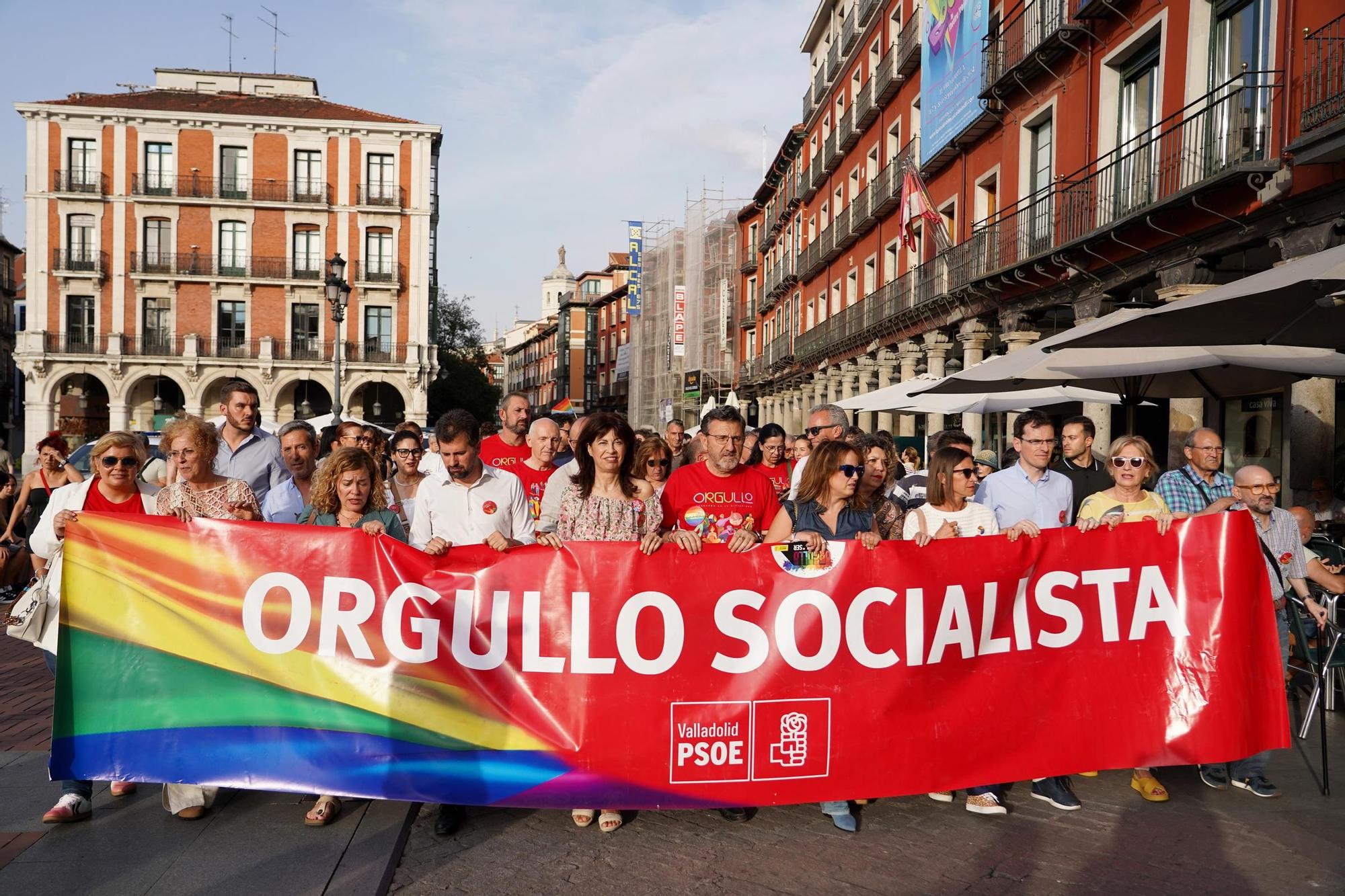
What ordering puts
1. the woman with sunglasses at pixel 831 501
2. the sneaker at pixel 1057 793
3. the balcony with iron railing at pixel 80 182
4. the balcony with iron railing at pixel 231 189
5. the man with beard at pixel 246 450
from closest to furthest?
1. the sneaker at pixel 1057 793
2. the woman with sunglasses at pixel 831 501
3. the man with beard at pixel 246 450
4. the balcony with iron railing at pixel 80 182
5. the balcony with iron railing at pixel 231 189

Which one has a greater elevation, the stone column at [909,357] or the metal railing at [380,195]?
the metal railing at [380,195]

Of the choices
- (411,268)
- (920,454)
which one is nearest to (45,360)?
(411,268)

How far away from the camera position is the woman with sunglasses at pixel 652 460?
534cm

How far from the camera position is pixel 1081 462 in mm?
6996

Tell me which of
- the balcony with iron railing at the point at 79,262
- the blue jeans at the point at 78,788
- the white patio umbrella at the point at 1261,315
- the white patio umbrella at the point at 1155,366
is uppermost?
the balcony with iron railing at the point at 79,262

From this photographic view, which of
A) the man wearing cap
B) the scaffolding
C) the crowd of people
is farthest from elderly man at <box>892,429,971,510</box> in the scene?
the scaffolding

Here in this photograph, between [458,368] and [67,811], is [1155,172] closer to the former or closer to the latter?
[67,811]

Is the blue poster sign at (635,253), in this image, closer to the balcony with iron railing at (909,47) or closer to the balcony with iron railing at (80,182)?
the balcony with iron railing at (80,182)

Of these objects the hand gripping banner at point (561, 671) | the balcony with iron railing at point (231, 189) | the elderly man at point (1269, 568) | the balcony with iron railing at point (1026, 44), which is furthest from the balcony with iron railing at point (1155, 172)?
the balcony with iron railing at point (231, 189)

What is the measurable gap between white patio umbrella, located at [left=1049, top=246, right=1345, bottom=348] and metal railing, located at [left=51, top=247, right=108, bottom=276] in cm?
4970

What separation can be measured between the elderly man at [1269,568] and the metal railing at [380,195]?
46494 mm

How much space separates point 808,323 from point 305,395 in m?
26.1

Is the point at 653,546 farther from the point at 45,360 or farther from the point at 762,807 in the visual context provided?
the point at 45,360

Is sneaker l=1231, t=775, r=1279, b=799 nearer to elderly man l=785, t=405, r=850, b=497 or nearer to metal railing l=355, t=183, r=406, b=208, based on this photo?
elderly man l=785, t=405, r=850, b=497
